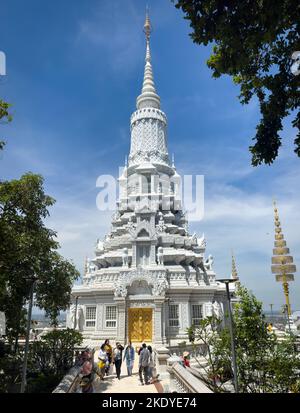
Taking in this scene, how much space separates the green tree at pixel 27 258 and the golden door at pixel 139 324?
44.2 feet

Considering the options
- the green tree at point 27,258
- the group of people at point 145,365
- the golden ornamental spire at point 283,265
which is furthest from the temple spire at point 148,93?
the group of people at point 145,365

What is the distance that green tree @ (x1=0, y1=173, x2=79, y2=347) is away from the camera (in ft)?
47.5

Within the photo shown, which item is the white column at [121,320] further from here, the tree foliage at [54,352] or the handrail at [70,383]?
the handrail at [70,383]

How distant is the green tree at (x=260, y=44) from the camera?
945cm

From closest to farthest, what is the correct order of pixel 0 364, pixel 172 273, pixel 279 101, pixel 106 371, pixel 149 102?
pixel 279 101 < pixel 0 364 < pixel 106 371 < pixel 172 273 < pixel 149 102

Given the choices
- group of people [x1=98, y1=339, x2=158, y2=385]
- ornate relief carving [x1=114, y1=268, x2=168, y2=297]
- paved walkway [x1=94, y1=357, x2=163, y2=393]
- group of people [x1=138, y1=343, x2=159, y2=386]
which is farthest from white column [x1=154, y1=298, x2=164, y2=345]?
group of people [x1=138, y1=343, x2=159, y2=386]

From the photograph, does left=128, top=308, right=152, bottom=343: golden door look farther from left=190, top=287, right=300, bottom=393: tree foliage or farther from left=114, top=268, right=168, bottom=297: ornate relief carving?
left=190, top=287, right=300, bottom=393: tree foliage

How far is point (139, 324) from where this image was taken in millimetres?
30594

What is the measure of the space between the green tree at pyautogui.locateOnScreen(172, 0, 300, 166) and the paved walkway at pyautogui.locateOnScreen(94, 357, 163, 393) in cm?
1155

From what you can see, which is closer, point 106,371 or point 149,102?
point 106,371
